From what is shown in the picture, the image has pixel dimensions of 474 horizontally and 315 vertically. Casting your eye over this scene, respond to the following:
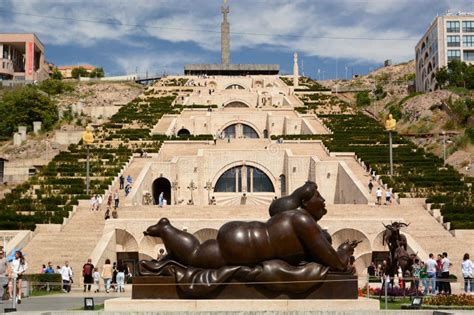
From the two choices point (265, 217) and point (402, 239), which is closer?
point (402, 239)

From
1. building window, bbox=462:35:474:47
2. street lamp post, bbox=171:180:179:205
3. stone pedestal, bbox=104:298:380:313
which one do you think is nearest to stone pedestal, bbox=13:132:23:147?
street lamp post, bbox=171:180:179:205

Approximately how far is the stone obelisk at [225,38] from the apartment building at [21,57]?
2924 centimetres

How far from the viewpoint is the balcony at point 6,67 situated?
92375mm

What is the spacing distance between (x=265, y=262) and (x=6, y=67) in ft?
298

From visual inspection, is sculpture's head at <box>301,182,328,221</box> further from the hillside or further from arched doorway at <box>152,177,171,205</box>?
the hillside

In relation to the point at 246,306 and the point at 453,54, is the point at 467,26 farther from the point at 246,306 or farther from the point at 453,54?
the point at 246,306

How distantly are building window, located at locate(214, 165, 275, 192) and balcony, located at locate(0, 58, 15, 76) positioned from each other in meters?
59.3

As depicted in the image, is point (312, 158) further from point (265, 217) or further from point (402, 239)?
point (402, 239)

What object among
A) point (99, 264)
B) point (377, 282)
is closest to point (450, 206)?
point (377, 282)

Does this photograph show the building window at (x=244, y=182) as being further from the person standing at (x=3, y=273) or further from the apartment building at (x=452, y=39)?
the apartment building at (x=452, y=39)

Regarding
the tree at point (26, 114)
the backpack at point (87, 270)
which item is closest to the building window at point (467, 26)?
the tree at point (26, 114)

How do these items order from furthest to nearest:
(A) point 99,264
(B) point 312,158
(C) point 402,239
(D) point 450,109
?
1. (D) point 450,109
2. (B) point 312,158
3. (A) point 99,264
4. (C) point 402,239

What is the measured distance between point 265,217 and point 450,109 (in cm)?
3996

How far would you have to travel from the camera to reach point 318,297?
11.0m
